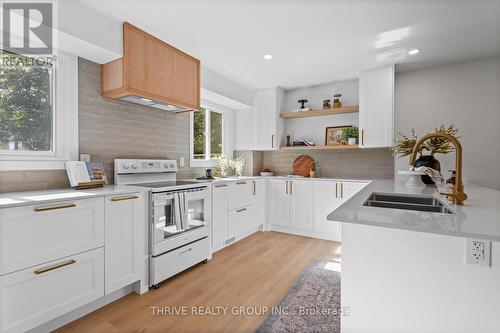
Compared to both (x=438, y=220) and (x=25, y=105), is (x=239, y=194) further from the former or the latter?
(x=438, y=220)

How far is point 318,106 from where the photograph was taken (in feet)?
14.0

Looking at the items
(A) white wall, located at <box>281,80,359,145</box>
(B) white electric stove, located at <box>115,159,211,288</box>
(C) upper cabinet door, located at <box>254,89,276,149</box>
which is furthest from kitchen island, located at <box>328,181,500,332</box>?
(C) upper cabinet door, located at <box>254,89,276,149</box>

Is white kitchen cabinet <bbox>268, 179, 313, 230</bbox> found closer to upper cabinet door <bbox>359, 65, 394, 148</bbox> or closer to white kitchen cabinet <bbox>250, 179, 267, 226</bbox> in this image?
white kitchen cabinet <bbox>250, 179, 267, 226</bbox>

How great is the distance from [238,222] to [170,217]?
1355 mm

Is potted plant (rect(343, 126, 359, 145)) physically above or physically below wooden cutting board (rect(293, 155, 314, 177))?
above

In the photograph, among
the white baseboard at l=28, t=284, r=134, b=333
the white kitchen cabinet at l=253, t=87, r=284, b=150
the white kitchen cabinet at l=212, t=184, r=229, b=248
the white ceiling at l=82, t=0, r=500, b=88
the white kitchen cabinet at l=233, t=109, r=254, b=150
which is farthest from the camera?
the white kitchen cabinet at l=233, t=109, r=254, b=150

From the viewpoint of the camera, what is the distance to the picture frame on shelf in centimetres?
407

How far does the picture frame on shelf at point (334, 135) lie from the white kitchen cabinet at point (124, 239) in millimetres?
3127

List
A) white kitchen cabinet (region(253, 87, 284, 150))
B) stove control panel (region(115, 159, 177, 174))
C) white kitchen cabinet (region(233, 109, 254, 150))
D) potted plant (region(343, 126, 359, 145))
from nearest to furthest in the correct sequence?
stove control panel (region(115, 159, 177, 174)) → potted plant (region(343, 126, 359, 145)) → white kitchen cabinet (region(253, 87, 284, 150)) → white kitchen cabinet (region(233, 109, 254, 150))

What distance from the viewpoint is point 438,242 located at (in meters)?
0.92

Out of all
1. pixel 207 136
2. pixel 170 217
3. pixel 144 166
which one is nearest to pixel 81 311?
pixel 170 217

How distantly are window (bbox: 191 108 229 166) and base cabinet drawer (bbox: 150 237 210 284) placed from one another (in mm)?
1338

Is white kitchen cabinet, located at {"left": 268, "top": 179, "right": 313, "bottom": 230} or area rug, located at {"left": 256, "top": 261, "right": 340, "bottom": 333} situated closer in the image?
area rug, located at {"left": 256, "top": 261, "right": 340, "bottom": 333}

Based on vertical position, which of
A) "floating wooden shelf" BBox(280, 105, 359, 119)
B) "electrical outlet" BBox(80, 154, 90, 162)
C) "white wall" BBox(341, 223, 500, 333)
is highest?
"floating wooden shelf" BBox(280, 105, 359, 119)
